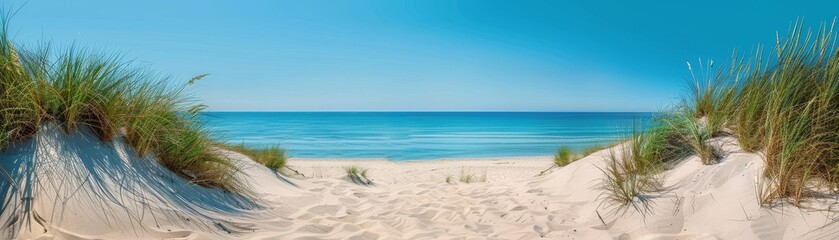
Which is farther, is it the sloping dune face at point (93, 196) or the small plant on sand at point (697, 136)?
the small plant on sand at point (697, 136)

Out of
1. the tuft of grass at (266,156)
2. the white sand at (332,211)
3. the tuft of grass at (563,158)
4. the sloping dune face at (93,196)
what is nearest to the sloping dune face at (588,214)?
the white sand at (332,211)

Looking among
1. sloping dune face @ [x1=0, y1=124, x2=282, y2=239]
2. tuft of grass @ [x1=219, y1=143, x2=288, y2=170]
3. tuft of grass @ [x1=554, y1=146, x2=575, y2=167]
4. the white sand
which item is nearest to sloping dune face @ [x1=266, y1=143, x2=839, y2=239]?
the white sand

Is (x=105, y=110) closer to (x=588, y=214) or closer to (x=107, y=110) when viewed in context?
(x=107, y=110)

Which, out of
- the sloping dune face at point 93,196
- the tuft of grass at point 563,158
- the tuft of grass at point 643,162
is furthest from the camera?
the tuft of grass at point 563,158

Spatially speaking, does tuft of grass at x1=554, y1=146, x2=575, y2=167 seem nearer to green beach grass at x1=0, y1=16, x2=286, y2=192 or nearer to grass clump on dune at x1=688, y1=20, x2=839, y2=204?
grass clump on dune at x1=688, y1=20, x2=839, y2=204

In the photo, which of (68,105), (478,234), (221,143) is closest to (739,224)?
(478,234)

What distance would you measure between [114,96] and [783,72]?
17.4ft

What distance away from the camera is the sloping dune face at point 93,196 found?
3025mm

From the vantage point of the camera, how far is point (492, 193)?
238 inches

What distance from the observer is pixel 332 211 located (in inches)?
188

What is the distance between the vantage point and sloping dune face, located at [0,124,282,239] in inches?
Result: 119

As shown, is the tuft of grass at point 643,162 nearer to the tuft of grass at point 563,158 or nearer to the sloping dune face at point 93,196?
the tuft of grass at point 563,158

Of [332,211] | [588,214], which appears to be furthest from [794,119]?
[332,211]

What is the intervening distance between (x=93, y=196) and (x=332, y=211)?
198 centimetres
